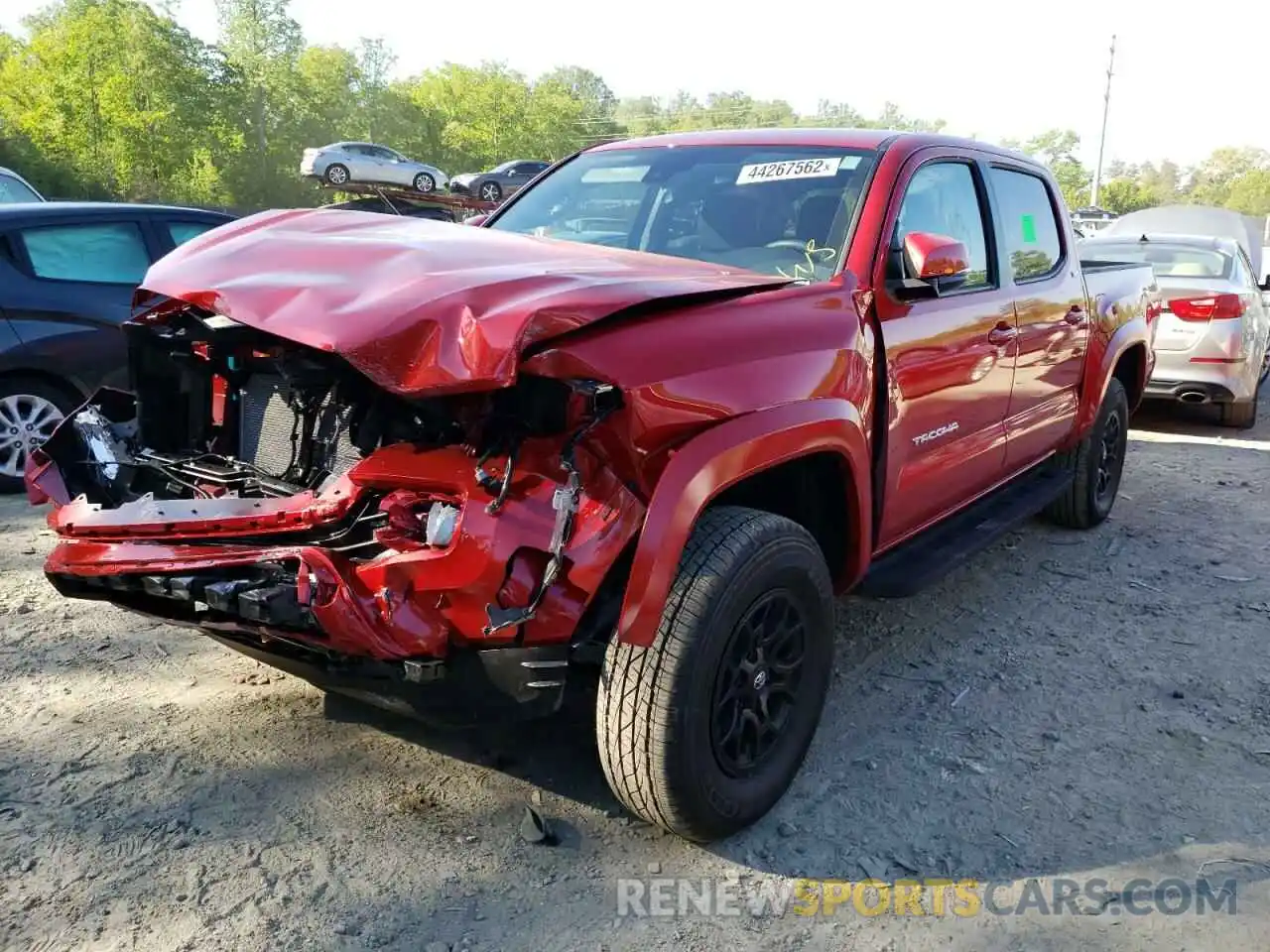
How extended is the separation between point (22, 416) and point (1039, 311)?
5.34 meters

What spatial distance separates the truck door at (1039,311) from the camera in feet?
13.8

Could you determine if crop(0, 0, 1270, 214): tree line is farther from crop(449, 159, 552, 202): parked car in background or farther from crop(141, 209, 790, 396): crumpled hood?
crop(141, 209, 790, 396): crumpled hood

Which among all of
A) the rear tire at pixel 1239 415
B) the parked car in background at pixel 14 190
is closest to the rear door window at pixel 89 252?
the parked car in background at pixel 14 190

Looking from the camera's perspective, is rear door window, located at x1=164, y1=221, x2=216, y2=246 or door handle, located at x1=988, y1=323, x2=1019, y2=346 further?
rear door window, located at x1=164, y1=221, x2=216, y2=246

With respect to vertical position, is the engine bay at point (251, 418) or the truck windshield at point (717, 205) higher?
the truck windshield at point (717, 205)

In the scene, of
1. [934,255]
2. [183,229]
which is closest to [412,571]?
[934,255]

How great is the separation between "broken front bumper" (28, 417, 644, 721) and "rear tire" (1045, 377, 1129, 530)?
3.87m

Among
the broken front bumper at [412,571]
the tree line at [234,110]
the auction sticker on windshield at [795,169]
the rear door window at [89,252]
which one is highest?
the tree line at [234,110]

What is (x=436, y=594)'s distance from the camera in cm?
223

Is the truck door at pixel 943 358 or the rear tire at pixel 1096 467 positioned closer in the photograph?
the truck door at pixel 943 358

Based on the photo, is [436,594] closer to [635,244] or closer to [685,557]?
[685,557]

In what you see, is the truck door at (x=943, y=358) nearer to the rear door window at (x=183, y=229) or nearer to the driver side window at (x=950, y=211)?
the driver side window at (x=950, y=211)

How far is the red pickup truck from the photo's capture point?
222 cm
